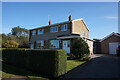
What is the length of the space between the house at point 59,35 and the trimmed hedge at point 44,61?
9.89 metres

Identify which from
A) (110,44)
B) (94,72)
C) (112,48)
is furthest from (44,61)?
(110,44)

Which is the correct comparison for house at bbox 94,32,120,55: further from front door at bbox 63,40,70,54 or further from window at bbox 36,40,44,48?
window at bbox 36,40,44,48

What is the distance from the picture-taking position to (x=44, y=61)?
297 inches

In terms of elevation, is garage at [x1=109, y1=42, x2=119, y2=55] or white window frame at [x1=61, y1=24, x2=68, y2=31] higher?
white window frame at [x1=61, y1=24, x2=68, y2=31]

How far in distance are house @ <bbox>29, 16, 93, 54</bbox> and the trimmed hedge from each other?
9888 millimetres

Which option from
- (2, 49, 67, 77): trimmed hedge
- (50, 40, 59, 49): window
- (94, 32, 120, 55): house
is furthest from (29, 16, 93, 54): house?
(2, 49, 67, 77): trimmed hedge

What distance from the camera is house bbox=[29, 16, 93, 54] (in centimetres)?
1920

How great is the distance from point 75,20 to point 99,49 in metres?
9.57

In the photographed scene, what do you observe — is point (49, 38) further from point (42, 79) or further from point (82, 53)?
point (42, 79)

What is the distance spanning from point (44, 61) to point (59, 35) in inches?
587

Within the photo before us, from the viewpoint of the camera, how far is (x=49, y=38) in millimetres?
24406

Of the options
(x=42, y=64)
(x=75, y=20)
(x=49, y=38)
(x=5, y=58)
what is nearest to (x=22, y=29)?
(x=49, y=38)

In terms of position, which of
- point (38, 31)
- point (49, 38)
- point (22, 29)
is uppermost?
point (22, 29)

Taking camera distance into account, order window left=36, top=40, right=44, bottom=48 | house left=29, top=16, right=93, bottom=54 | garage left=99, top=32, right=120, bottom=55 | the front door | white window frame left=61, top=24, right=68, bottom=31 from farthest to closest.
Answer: window left=36, top=40, right=44, bottom=48
white window frame left=61, top=24, right=68, bottom=31
garage left=99, top=32, right=120, bottom=55
house left=29, top=16, right=93, bottom=54
the front door
